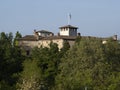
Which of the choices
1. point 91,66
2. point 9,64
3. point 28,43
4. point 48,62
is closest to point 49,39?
point 28,43

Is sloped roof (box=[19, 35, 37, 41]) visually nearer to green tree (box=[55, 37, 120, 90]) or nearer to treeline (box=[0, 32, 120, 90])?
treeline (box=[0, 32, 120, 90])

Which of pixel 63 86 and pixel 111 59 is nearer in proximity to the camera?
pixel 63 86

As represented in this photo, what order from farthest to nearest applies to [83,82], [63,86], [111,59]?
[111,59] → [83,82] → [63,86]

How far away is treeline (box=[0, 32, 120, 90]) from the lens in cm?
4097

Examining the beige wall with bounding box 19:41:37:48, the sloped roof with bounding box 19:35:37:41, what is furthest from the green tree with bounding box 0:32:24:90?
the sloped roof with bounding box 19:35:37:41

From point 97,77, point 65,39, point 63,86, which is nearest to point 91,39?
point 97,77

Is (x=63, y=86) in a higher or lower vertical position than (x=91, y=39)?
lower

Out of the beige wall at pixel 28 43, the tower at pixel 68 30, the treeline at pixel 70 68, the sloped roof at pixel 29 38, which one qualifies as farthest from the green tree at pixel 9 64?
the tower at pixel 68 30

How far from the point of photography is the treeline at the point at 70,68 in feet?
134

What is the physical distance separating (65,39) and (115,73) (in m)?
28.4

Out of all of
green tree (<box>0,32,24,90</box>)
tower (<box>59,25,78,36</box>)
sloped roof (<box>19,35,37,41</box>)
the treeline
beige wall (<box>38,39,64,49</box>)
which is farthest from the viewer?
tower (<box>59,25,78,36</box>)

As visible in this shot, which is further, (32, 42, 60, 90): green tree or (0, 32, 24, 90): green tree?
(32, 42, 60, 90): green tree

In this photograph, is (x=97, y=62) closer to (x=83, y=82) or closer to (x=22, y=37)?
(x=83, y=82)

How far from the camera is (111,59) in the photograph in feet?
170
